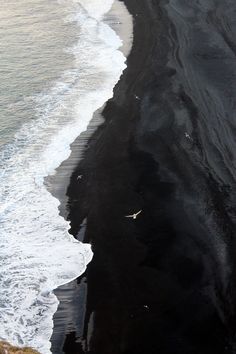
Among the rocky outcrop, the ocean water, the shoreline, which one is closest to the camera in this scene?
the rocky outcrop

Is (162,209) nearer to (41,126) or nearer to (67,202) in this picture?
(67,202)

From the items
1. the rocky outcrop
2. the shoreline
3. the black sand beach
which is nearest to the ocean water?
the shoreline

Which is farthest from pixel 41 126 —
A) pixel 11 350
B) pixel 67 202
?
pixel 11 350

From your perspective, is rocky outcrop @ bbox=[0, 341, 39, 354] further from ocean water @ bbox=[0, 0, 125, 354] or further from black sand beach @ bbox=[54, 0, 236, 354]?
black sand beach @ bbox=[54, 0, 236, 354]

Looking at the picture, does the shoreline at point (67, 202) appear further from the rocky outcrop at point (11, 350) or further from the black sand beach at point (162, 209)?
the rocky outcrop at point (11, 350)

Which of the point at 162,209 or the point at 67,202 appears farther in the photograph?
the point at 67,202

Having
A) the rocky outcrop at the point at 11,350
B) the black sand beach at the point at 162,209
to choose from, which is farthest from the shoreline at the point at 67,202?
the rocky outcrop at the point at 11,350
